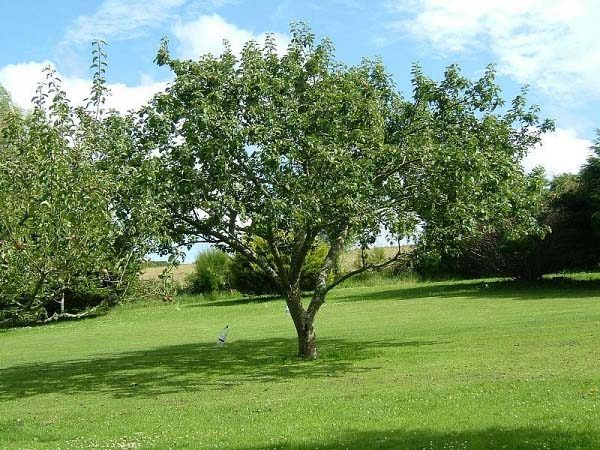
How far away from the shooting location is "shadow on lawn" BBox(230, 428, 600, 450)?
834 centimetres

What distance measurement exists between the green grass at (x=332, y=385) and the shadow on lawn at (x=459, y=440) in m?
0.02

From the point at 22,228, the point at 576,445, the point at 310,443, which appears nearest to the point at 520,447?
the point at 576,445

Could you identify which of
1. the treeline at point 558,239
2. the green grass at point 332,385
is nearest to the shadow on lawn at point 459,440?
the green grass at point 332,385

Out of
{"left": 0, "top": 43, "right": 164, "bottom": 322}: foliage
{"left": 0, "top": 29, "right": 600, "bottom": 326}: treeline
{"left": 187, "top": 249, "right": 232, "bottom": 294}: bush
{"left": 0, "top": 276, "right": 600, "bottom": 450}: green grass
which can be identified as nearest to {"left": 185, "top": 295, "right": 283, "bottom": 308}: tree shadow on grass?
{"left": 187, "top": 249, "right": 232, "bottom": 294}: bush

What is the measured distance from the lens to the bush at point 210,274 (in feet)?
171

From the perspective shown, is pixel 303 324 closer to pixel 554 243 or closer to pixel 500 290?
pixel 500 290

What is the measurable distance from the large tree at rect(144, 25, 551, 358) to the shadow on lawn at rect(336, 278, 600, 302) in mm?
19428

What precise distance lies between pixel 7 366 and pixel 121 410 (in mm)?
10906

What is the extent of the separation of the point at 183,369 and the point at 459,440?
11.5 meters

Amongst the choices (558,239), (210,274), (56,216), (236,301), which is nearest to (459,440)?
(56,216)

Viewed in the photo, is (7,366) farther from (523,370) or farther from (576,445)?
(576,445)

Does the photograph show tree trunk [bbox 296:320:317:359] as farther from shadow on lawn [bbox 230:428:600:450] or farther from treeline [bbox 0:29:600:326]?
shadow on lawn [bbox 230:428:600:450]

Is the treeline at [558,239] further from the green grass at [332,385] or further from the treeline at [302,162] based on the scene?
the treeline at [302,162]

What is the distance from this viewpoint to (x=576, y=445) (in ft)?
26.8
